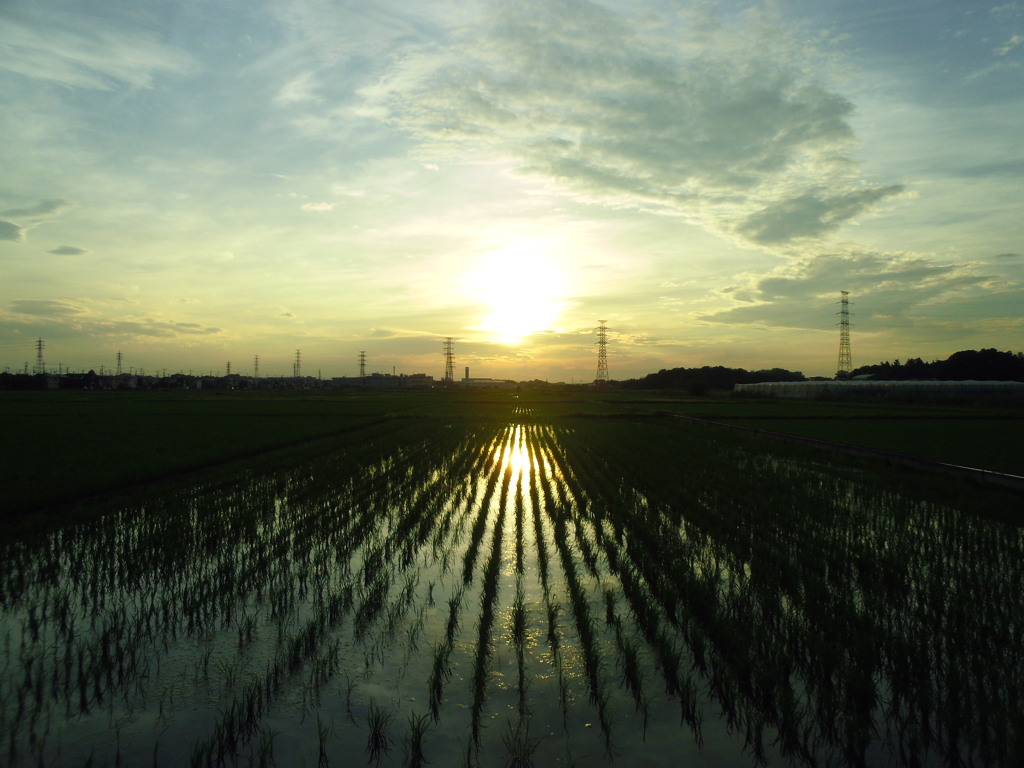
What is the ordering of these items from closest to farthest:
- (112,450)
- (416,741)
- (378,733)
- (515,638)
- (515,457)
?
(416,741)
(378,733)
(515,638)
(112,450)
(515,457)

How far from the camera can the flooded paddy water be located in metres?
3.40

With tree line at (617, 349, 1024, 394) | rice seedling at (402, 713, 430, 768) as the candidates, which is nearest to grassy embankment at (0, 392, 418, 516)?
rice seedling at (402, 713, 430, 768)

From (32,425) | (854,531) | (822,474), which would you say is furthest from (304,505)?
(32,425)

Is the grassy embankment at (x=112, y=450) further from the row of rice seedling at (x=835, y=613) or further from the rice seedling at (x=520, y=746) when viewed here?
the row of rice seedling at (x=835, y=613)

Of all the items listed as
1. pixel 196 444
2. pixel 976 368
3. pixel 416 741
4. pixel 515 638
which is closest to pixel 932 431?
pixel 515 638

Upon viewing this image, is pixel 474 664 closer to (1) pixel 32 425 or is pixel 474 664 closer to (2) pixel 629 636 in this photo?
(2) pixel 629 636

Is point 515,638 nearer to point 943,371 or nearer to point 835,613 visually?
point 835,613

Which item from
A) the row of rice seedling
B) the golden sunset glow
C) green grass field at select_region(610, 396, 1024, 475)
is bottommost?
the golden sunset glow

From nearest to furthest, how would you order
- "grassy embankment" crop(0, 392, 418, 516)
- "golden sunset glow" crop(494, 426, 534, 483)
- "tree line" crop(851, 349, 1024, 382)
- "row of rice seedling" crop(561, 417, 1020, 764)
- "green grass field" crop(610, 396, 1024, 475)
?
1. "row of rice seedling" crop(561, 417, 1020, 764)
2. "grassy embankment" crop(0, 392, 418, 516)
3. "golden sunset glow" crop(494, 426, 534, 483)
4. "green grass field" crop(610, 396, 1024, 475)
5. "tree line" crop(851, 349, 1024, 382)

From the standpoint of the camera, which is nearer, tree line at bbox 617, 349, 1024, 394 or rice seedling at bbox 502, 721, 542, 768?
rice seedling at bbox 502, 721, 542, 768

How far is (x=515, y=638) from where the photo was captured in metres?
4.86

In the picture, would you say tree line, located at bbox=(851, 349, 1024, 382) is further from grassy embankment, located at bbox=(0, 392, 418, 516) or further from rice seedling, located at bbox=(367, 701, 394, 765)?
rice seedling, located at bbox=(367, 701, 394, 765)

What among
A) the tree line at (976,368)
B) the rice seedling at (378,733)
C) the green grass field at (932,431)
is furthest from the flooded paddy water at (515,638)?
the tree line at (976,368)

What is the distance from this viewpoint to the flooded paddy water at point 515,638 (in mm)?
3402
